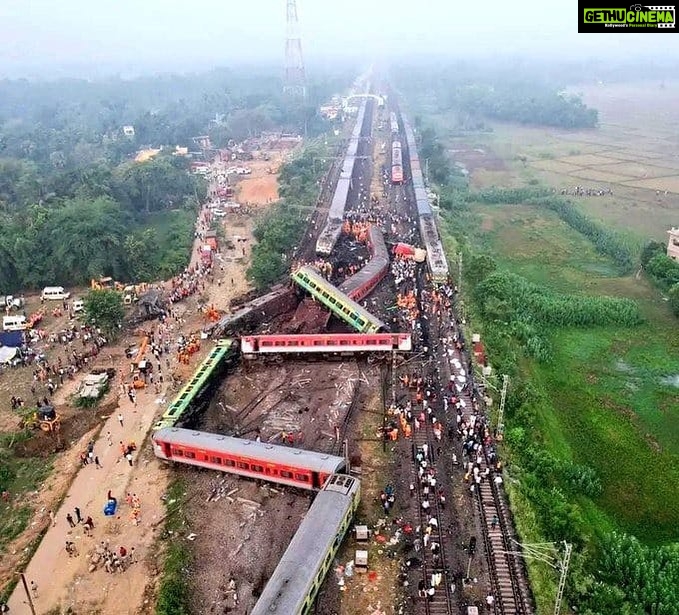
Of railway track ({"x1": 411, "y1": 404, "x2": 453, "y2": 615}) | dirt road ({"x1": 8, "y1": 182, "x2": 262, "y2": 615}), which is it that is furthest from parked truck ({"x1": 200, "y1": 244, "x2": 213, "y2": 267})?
railway track ({"x1": 411, "y1": 404, "x2": 453, "y2": 615})

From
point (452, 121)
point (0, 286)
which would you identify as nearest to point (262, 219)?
point (0, 286)

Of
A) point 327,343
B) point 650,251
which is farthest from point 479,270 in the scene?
point 327,343

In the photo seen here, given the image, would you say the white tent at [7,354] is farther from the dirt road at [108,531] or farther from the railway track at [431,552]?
the railway track at [431,552]

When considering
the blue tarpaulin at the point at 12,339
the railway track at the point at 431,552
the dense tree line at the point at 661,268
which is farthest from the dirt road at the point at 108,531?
the dense tree line at the point at 661,268

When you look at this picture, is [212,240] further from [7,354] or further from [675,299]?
[675,299]

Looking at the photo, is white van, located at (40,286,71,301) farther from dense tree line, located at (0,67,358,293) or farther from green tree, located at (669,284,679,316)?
green tree, located at (669,284,679,316)
